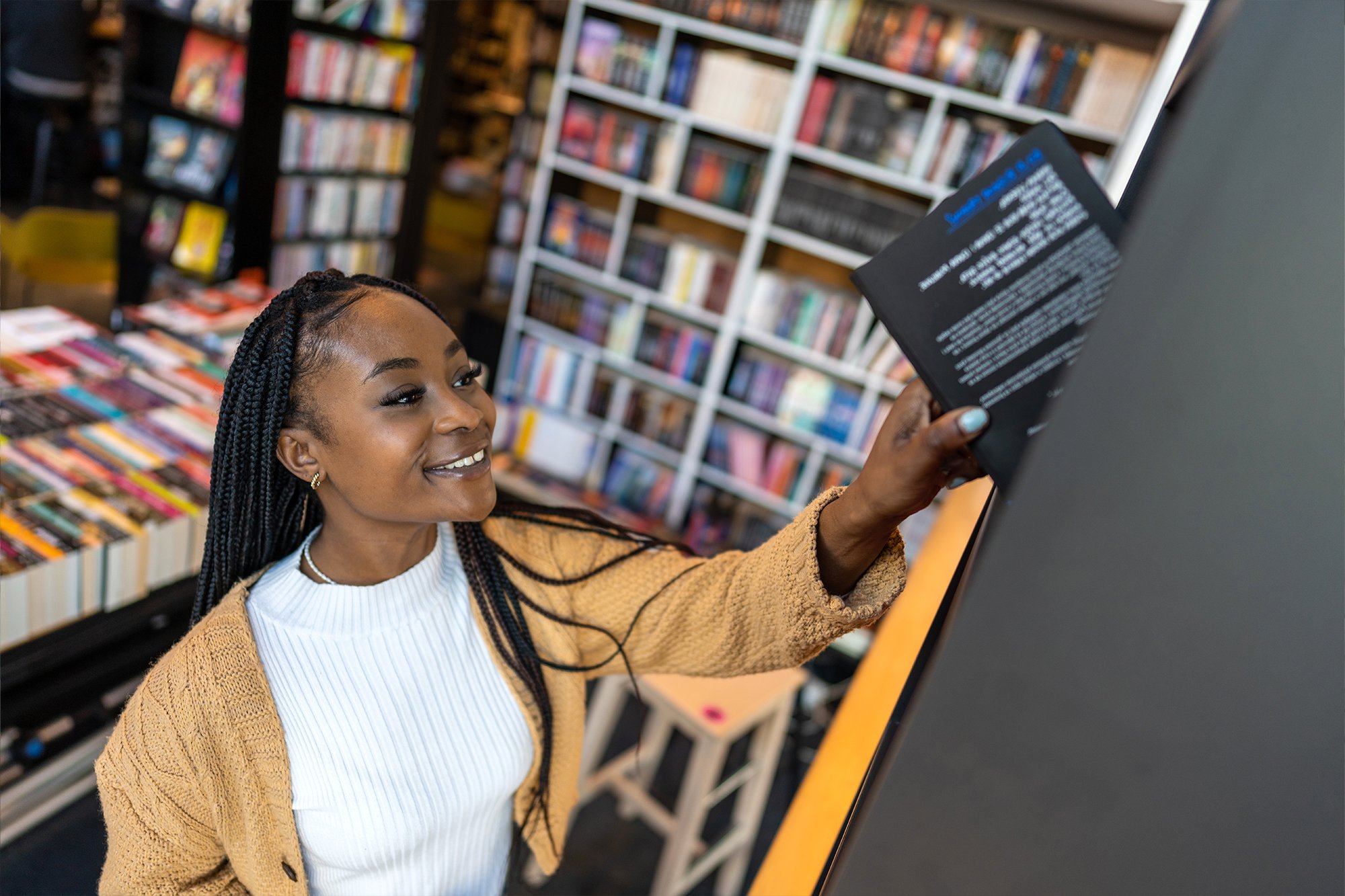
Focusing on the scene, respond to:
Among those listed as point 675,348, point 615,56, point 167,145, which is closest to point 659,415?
point 675,348

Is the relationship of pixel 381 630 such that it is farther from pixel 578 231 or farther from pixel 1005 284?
pixel 578 231

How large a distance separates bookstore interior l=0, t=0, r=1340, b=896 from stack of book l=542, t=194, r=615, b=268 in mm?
13

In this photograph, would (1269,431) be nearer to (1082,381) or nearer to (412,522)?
(1082,381)

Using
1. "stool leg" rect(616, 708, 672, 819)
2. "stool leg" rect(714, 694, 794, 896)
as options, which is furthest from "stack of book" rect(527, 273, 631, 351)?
"stool leg" rect(714, 694, 794, 896)

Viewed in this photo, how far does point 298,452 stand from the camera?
1.17 m

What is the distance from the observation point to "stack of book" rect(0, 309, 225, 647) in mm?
1811

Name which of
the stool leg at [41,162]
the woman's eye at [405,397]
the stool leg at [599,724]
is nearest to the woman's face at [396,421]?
the woman's eye at [405,397]

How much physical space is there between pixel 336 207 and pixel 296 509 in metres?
3.40

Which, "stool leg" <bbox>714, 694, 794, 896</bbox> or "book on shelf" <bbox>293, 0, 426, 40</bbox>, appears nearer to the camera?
"stool leg" <bbox>714, 694, 794, 896</bbox>

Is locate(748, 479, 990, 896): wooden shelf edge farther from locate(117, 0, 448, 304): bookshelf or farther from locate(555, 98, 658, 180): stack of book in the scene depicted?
locate(117, 0, 448, 304): bookshelf

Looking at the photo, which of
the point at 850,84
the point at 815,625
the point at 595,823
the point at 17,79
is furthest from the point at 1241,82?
the point at 17,79

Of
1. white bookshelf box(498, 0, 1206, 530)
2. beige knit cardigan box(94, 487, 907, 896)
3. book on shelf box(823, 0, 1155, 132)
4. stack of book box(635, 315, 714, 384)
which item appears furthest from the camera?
stack of book box(635, 315, 714, 384)

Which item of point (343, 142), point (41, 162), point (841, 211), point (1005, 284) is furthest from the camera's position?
point (41, 162)

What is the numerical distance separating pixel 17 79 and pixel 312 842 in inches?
286
